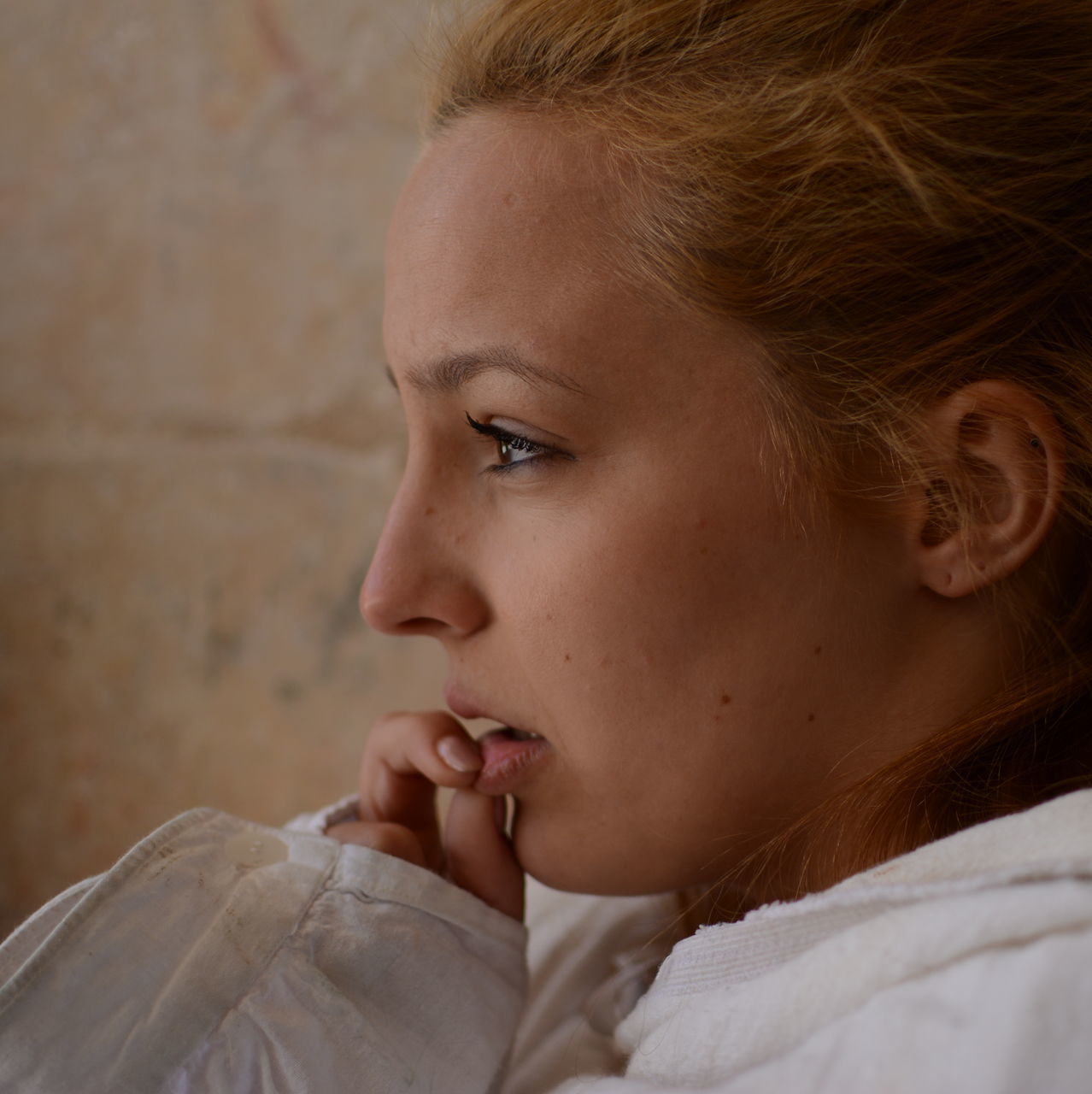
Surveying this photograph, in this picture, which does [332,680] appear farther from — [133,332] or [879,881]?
[879,881]

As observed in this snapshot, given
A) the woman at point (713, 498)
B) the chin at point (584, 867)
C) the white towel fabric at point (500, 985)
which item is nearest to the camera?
the white towel fabric at point (500, 985)

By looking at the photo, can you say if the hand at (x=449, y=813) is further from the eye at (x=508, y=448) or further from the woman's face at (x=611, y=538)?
the eye at (x=508, y=448)

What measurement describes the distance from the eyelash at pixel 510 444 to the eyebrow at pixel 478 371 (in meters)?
0.03

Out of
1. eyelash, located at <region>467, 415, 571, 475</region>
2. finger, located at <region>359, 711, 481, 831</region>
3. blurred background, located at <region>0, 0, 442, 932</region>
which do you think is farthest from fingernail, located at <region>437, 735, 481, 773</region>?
blurred background, located at <region>0, 0, 442, 932</region>

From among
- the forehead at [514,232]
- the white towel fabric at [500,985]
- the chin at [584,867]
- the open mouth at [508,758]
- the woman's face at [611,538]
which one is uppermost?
the forehead at [514,232]

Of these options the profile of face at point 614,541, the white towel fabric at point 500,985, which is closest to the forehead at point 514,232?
the profile of face at point 614,541

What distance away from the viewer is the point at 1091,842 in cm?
49

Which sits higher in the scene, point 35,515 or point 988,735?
point 35,515

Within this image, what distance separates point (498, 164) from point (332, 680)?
93 centimetres

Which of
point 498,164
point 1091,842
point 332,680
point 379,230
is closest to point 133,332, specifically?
point 379,230

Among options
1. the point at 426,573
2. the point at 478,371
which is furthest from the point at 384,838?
the point at 478,371

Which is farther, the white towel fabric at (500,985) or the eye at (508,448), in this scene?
the eye at (508,448)

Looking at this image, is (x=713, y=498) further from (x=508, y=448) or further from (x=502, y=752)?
(x=502, y=752)

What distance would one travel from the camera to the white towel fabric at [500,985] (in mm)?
447
